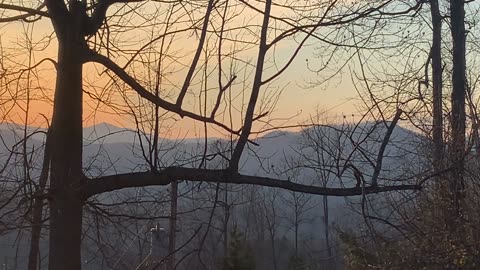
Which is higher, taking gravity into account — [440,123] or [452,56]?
[452,56]

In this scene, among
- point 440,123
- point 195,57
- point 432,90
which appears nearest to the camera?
point 195,57

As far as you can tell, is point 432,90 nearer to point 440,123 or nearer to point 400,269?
point 440,123

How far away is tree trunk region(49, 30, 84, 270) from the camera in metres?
4.79

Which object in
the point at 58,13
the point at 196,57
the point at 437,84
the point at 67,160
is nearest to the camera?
the point at 196,57

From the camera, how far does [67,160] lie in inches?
191

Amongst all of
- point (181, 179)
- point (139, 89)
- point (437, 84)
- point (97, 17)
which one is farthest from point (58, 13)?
point (437, 84)

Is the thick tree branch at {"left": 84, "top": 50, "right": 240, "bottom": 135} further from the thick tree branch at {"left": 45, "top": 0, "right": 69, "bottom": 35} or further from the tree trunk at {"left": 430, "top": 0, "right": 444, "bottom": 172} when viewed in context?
the tree trunk at {"left": 430, "top": 0, "right": 444, "bottom": 172}

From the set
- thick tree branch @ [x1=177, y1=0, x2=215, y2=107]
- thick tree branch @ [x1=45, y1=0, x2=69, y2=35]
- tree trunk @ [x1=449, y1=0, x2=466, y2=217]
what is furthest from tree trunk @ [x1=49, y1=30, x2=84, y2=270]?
tree trunk @ [x1=449, y1=0, x2=466, y2=217]

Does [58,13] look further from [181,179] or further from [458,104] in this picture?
[458,104]

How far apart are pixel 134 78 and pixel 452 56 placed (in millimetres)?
9065

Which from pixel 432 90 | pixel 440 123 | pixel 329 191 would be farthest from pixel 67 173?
pixel 432 90

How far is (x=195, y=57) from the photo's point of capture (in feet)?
15.6

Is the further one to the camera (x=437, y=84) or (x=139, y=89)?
(x=437, y=84)

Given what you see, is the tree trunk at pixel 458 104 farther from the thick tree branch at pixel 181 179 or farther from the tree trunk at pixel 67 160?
the tree trunk at pixel 67 160
